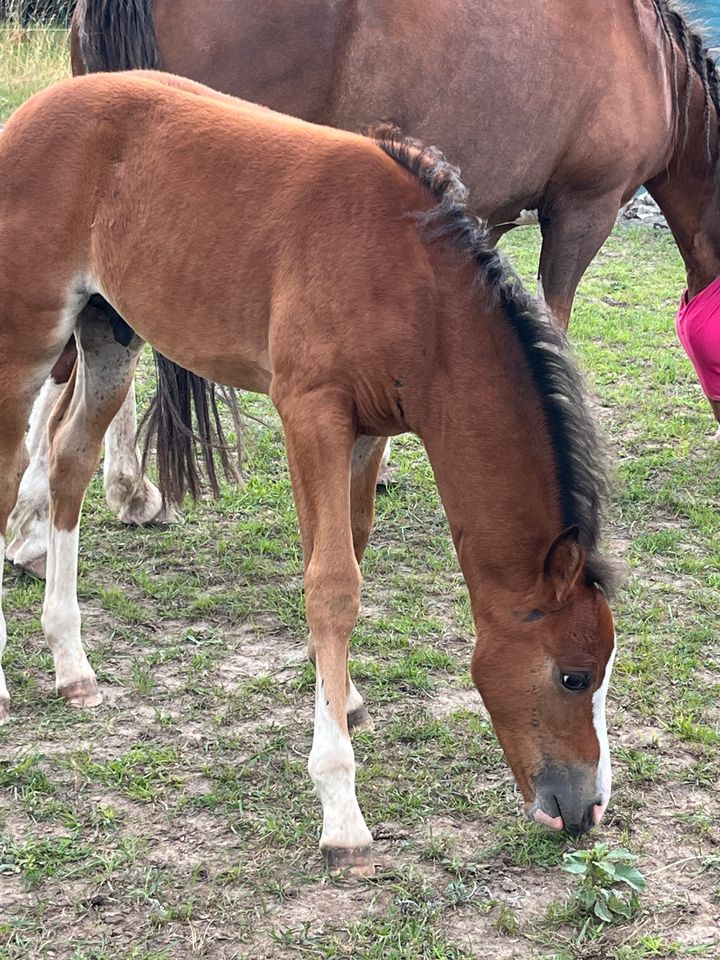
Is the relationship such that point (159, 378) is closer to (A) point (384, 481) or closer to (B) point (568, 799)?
(A) point (384, 481)

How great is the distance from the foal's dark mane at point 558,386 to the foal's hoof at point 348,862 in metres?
0.82

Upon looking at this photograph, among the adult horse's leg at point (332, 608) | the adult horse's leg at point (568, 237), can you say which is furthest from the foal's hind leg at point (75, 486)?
the adult horse's leg at point (568, 237)

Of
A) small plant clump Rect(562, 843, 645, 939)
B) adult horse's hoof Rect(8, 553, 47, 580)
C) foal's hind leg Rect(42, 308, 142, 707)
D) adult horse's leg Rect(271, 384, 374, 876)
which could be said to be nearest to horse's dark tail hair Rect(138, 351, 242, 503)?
adult horse's hoof Rect(8, 553, 47, 580)

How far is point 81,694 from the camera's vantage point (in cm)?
326

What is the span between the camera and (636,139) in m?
4.59

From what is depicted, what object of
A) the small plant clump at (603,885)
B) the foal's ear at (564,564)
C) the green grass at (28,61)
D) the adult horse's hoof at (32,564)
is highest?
the foal's ear at (564,564)

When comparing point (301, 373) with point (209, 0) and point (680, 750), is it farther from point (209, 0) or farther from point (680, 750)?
point (209, 0)

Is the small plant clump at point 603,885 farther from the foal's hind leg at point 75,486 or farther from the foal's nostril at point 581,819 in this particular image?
the foal's hind leg at point 75,486

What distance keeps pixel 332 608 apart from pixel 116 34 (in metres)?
2.52

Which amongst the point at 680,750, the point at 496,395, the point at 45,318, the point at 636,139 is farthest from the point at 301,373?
the point at 636,139

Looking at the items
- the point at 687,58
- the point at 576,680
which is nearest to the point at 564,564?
the point at 576,680

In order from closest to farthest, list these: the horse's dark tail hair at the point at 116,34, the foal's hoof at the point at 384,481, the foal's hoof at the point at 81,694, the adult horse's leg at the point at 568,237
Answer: the foal's hoof at the point at 81,694, the horse's dark tail hair at the point at 116,34, the adult horse's leg at the point at 568,237, the foal's hoof at the point at 384,481

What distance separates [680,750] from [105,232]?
211 centimetres

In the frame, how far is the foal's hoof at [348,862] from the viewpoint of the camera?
250cm
